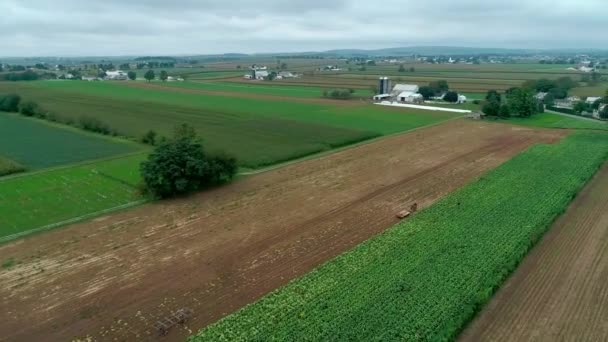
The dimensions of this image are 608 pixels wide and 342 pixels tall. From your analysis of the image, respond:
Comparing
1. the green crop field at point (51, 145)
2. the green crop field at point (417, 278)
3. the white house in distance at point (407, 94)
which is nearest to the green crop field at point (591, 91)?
the white house in distance at point (407, 94)

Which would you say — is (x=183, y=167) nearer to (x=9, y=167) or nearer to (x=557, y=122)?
(x=9, y=167)

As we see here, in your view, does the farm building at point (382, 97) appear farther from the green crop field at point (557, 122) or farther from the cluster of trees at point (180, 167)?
the cluster of trees at point (180, 167)

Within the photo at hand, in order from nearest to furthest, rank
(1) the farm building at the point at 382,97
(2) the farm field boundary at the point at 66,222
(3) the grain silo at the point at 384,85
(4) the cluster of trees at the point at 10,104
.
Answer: (2) the farm field boundary at the point at 66,222, (4) the cluster of trees at the point at 10,104, (1) the farm building at the point at 382,97, (3) the grain silo at the point at 384,85

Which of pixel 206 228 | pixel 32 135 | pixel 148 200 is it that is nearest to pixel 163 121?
pixel 32 135

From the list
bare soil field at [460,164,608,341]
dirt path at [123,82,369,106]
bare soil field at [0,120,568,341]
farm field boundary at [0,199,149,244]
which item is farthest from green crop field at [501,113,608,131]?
farm field boundary at [0,199,149,244]

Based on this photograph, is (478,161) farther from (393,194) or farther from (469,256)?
(469,256)

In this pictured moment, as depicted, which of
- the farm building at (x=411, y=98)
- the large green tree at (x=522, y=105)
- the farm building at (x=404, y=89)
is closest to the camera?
the large green tree at (x=522, y=105)
